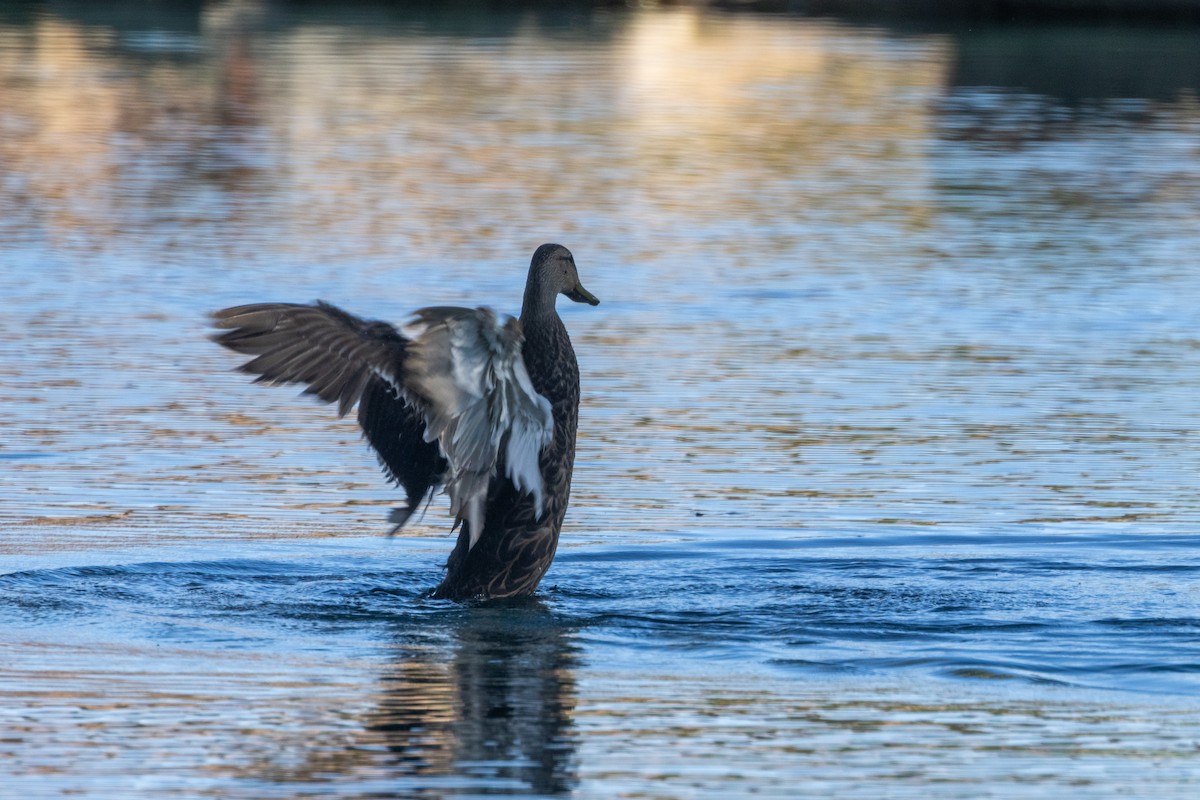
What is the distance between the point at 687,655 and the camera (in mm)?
7559

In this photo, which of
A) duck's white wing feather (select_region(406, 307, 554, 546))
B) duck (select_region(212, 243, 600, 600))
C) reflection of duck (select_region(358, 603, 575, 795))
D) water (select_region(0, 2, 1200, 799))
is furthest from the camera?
duck (select_region(212, 243, 600, 600))

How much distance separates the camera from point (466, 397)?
24.7 feet

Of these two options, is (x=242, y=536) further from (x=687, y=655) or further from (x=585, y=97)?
(x=585, y=97)

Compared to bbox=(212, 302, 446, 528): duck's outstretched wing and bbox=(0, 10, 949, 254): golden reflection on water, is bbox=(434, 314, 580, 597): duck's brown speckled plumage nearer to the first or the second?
bbox=(212, 302, 446, 528): duck's outstretched wing

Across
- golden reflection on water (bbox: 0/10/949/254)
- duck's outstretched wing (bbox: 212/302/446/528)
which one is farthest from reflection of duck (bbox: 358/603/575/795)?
golden reflection on water (bbox: 0/10/949/254)

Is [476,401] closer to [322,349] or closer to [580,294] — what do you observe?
[322,349]

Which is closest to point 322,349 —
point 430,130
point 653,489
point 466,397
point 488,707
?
point 466,397

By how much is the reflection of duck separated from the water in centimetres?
2

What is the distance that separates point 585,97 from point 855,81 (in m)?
4.50

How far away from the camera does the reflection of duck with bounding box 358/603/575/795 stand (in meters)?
6.26

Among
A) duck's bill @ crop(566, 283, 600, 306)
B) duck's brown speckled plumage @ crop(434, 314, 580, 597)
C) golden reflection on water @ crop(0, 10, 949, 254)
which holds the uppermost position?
A: duck's bill @ crop(566, 283, 600, 306)

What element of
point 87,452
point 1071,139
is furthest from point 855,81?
point 87,452

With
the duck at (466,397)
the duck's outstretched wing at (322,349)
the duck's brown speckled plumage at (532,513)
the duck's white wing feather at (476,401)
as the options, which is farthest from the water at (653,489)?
the duck's outstretched wing at (322,349)

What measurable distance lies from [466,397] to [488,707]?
1.10 m
